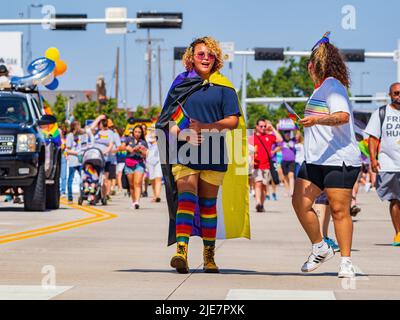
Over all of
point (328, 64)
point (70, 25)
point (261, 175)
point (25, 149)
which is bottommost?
point (261, 175)

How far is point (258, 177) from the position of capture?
2430cm

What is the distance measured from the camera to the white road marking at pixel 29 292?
818 cm

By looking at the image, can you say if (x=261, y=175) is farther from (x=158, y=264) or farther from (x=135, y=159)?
(x=158, y=264)

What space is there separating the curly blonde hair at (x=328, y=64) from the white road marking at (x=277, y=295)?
6.98 feet

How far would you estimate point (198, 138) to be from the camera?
10250mm

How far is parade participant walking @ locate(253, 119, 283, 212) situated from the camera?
2431 centimetres

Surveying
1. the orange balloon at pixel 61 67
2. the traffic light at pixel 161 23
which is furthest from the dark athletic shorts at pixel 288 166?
the orange balloon at pixel 61 67

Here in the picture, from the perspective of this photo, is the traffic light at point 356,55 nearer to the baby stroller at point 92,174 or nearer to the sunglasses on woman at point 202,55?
the baby stroller at point 92,174

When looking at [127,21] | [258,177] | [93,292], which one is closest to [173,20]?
[127,21]

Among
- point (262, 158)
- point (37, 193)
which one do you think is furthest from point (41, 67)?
point (37, 193)

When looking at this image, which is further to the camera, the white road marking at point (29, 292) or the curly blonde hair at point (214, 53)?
the curly blonde hair at point (214, 53)

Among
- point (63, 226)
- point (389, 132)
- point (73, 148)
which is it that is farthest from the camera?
point (73, 148)

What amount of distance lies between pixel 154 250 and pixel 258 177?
11.3 meters

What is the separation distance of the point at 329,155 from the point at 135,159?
15732mm
